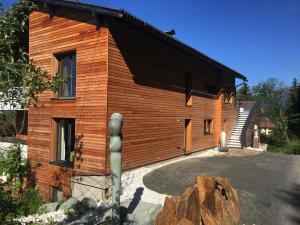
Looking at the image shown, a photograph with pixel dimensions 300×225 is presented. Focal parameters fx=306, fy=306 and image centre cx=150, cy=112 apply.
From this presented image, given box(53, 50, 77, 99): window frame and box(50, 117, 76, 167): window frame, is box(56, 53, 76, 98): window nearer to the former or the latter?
box(53, 50, 77, 99): window frame

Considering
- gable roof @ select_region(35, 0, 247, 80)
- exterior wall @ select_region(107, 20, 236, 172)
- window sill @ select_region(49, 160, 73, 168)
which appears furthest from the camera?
window sill @ select_region(49, 160, 73, 168)

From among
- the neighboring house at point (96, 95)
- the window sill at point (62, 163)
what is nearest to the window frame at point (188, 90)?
the neighboring house at point (96, 95)

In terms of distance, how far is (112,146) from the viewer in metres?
5.93

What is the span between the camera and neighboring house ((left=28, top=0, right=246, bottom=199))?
37.4 ft

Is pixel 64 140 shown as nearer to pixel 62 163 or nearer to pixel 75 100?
pixel 62 163

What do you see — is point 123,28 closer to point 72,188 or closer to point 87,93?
point 87,93

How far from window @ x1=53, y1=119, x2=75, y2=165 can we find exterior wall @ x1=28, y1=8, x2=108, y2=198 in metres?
0.28

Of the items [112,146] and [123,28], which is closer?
[112,146]

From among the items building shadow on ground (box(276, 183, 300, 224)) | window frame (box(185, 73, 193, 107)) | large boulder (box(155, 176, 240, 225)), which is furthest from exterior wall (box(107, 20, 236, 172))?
building shadow on ground (box(276, 183, 300, 224))

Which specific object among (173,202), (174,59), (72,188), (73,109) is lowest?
(72,188)

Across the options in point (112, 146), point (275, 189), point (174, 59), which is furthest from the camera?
point (174, 59)

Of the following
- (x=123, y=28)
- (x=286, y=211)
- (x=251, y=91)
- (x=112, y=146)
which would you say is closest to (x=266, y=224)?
(x=286, y=211)

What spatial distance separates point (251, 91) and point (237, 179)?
67.9 metres

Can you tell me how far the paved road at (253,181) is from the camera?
8359 mm
